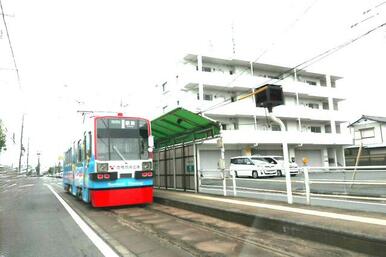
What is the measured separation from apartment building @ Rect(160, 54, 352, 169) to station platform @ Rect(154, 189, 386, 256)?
24889 millimetres

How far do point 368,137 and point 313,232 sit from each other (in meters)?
47.7

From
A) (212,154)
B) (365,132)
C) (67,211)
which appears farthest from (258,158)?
(365,132)

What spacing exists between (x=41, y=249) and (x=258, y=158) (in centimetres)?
2349

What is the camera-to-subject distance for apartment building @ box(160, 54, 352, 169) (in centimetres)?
3612

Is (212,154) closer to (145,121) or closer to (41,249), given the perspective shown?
(145,121)

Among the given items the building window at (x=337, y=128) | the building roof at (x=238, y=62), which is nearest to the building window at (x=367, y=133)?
the building window at (x=337, y=128)

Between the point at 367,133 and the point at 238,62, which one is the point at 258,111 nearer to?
the point at 238,62

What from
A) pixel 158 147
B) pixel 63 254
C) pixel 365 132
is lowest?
pixel 63 254

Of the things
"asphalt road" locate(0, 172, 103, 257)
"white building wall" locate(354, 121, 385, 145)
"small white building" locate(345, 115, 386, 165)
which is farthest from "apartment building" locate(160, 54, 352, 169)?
"asphalt road" locate(0, 172, 103, 257)

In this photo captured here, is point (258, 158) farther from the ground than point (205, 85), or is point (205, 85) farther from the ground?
point (205, 85)

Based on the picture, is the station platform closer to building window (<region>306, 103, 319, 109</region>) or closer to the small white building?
the small white building

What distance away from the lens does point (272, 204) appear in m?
9.45

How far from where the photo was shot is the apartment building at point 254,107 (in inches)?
1422

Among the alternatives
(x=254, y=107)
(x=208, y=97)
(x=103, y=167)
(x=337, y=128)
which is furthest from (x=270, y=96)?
(x=337, y=128)
